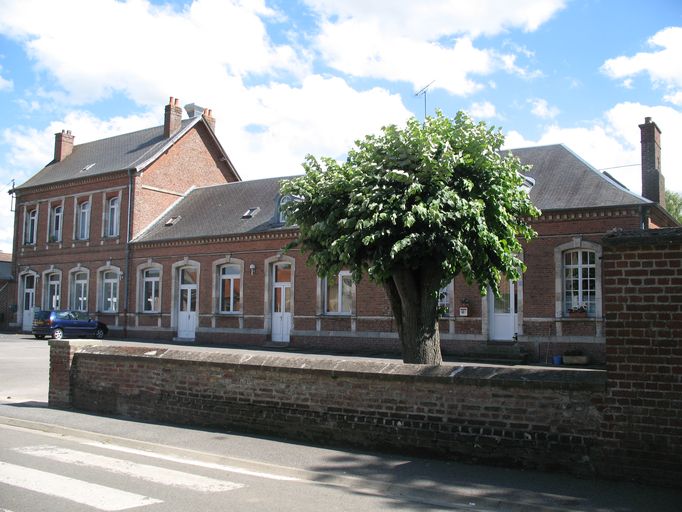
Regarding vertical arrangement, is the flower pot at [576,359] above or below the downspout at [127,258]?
below

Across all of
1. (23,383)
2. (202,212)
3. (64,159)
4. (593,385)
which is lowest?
(23,383)

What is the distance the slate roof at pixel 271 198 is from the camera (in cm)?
2128

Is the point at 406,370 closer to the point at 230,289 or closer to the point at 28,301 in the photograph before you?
the point at 230,289

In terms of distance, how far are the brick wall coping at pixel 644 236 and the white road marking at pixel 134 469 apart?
14.4 ft

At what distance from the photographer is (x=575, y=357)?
66.4ft

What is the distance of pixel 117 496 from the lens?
5969 mm

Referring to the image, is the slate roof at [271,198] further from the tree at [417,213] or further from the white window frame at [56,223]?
the tree at [417,213]

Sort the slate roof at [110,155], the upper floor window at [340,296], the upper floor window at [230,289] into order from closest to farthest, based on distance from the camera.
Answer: the upper floor window at [340,296] < the upper floor window at [230,289] < the slate roof at [110,155]

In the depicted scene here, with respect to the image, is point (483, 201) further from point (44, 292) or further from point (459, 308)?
point (44, 292)

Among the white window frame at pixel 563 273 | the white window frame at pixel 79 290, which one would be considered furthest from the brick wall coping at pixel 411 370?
the white window frame at pixel 79 290

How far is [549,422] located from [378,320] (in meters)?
18.0

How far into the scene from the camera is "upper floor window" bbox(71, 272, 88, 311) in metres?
35.4

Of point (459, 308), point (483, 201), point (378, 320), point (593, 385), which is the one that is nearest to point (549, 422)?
point (593, 385)

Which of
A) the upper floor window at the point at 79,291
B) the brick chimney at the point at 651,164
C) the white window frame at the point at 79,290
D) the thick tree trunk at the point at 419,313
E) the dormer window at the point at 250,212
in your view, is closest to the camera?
the thick tree trunk at the point at 419,313
